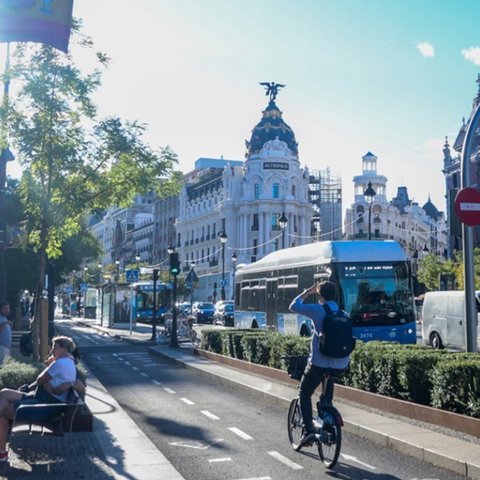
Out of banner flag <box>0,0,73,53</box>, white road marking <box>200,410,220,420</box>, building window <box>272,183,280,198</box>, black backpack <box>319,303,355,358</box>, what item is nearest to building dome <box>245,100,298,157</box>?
building window <box>272,183,280,198</box>

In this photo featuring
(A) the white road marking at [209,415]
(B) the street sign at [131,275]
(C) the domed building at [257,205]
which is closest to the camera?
(A) the white road marking at [209,415]

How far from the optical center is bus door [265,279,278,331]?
23.1 meters

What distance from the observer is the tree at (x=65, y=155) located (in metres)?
14.4

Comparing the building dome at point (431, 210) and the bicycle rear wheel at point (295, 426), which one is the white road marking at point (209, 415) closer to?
the bicycle rear wheel at point (295, 426)

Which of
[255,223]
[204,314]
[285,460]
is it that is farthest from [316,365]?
[255,223]

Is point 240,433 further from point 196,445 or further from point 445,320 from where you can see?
point 445,320

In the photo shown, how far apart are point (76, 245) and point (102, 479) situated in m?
40.3

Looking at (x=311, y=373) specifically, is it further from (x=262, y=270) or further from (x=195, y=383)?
(x=262, y=270)

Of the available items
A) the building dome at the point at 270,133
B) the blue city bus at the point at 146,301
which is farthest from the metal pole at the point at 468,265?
the building dome at the point at 270,133

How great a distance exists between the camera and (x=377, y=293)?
18562 mm

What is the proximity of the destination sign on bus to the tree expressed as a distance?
17.9ft

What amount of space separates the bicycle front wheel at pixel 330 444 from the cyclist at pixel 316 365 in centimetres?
28

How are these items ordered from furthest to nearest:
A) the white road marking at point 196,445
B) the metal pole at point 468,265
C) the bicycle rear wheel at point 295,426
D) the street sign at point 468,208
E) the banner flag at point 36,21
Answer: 1. the banner flag at point 36,21
2. the metal pole at point 468,265
3. the street sign at point 468,208
4. the white road marking at point 196,445
5. the bicycle rear wheel at point 295,426

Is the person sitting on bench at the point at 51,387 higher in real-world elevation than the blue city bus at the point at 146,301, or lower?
lower
